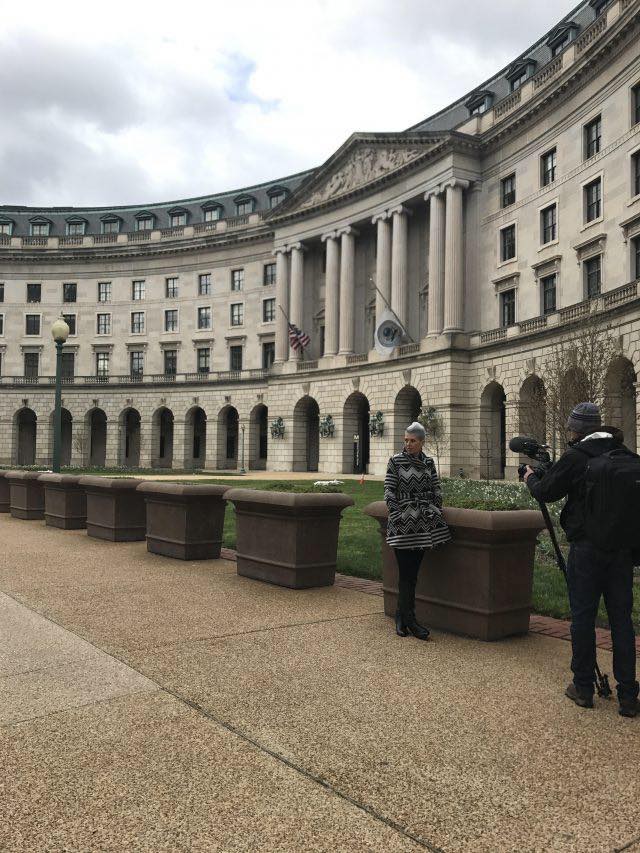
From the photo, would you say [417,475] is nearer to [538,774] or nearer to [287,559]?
[287,559]

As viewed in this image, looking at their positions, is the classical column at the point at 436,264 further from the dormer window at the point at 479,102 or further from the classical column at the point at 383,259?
the dormer window at the point at 479,102

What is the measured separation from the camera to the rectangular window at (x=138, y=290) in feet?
228

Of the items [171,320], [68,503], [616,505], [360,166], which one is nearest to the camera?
[616,505]

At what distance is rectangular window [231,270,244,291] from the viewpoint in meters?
65.1

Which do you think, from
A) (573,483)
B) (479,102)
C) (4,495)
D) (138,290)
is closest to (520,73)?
(479,102)

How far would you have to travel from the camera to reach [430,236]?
46875 millimetres

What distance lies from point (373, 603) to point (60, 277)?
71.0 meters

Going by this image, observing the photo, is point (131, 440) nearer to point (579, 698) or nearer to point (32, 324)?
point (32, 324)

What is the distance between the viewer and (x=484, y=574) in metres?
6.65

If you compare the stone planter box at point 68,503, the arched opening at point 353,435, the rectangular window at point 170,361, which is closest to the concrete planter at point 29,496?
the stone planter box at point 68,503

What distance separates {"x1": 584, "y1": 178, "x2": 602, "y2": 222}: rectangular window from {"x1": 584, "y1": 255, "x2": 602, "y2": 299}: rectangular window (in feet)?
6.93

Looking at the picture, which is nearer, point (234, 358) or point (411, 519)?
point (411, 519)

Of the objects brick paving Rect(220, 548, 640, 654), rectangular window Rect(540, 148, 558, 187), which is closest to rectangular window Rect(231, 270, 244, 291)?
rectangular window Rect(540, 148, 558, 187)

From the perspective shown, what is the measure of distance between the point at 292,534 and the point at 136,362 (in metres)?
64.3
